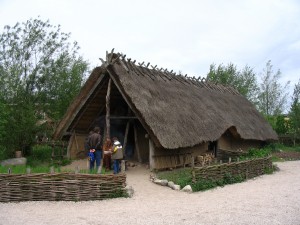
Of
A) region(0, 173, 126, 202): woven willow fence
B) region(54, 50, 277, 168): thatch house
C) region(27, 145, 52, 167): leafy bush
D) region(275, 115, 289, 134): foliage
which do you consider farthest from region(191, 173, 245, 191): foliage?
region(275, 115, 289, 134): foliage

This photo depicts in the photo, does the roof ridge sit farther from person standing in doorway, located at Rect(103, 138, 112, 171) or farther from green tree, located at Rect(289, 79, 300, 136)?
green tree, located at Rect(289, 79, 300, 136)

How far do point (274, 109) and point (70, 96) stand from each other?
30.4m

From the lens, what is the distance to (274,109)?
4612 cm

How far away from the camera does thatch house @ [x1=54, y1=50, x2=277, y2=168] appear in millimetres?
14594

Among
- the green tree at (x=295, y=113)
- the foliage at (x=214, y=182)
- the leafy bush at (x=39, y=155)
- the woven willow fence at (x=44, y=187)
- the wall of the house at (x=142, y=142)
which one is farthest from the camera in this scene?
the green tree at (x=295, y=113)

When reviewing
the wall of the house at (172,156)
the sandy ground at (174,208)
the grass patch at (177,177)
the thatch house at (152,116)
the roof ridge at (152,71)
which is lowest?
the sandy ground at (174,208)

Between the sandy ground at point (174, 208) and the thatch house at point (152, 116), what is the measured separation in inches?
124

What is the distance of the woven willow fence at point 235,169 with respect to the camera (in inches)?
468

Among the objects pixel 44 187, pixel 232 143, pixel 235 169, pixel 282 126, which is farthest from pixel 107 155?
pixel 282 126

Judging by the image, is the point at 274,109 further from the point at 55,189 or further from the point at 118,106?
the point at 55,189

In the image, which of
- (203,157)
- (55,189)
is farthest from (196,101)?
(55,189)

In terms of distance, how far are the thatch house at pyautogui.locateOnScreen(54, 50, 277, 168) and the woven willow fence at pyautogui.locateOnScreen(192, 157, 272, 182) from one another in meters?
2.18

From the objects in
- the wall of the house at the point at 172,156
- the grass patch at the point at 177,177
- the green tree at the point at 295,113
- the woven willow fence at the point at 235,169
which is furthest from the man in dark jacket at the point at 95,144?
the green tree at the point at 295,113

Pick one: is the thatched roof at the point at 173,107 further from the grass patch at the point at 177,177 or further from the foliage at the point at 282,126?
the foliage at the point at 282,126
